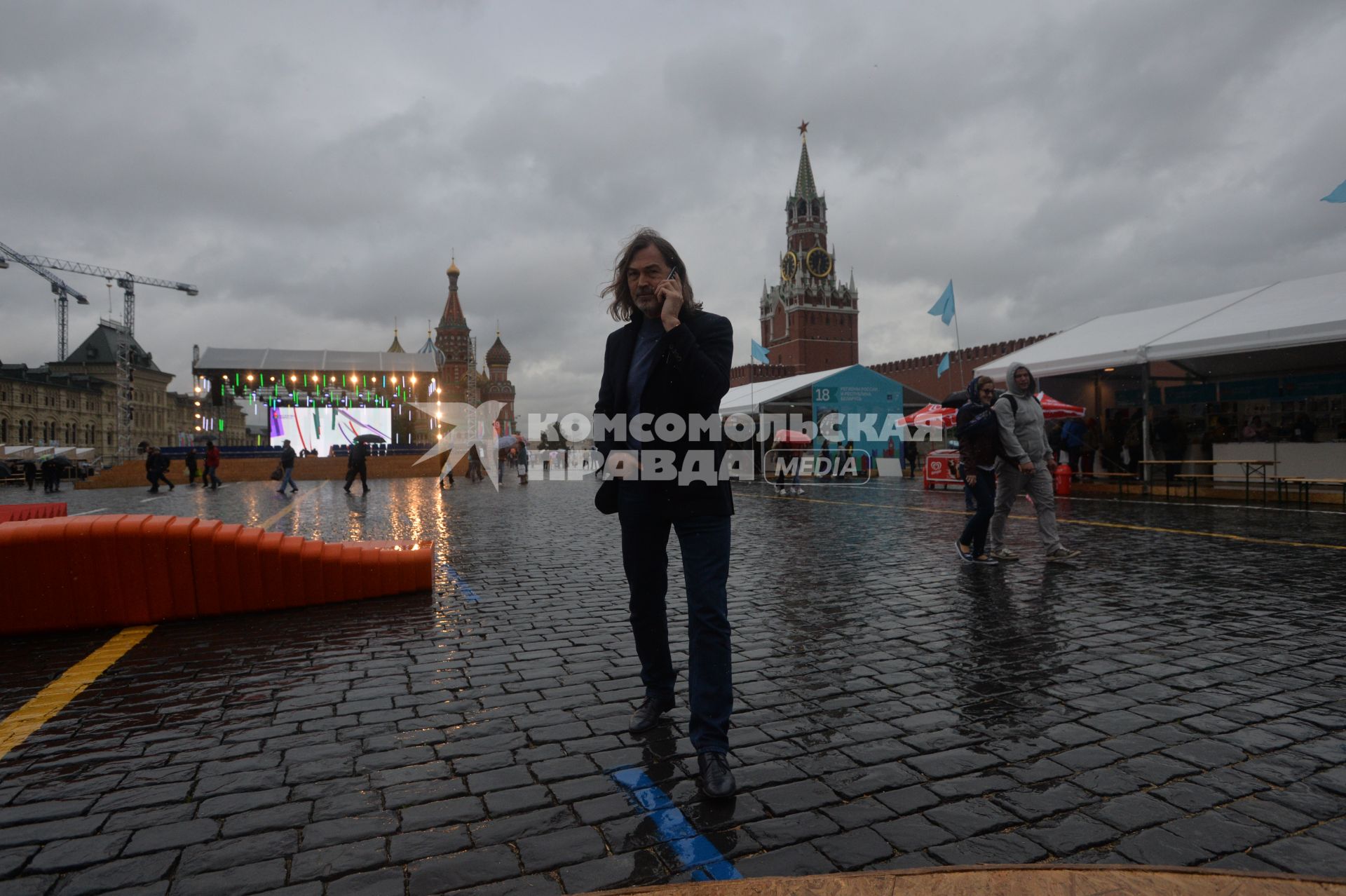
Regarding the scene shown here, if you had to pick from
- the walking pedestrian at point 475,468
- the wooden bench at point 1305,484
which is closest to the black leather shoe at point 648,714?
the wooden bench at point 1305,484

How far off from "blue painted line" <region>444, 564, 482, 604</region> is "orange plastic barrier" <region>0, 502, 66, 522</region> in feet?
13.5

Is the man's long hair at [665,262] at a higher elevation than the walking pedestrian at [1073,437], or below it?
higher

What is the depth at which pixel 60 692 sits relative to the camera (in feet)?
11.5

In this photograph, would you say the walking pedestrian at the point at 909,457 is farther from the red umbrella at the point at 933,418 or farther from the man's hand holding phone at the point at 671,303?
the man's hand holding phone at the point at 671,303

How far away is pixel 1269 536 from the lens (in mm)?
8531

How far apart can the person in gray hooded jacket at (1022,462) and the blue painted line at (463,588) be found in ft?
15.5

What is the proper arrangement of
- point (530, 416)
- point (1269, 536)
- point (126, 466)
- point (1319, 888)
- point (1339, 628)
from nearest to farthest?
point (1319, 888)
point (1339, 628)
point (1269, 536)
point (530, 416)
point (126, 466)

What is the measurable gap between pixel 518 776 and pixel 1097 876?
1.73m

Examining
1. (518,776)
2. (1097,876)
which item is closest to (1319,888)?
(1097,876)

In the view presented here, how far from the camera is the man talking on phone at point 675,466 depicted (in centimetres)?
251

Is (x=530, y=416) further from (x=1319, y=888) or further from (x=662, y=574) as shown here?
(x=1319, y=888)

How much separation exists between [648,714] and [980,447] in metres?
4.87

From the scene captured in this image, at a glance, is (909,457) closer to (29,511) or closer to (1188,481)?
(1188,481)

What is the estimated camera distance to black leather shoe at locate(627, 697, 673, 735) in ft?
9.66
